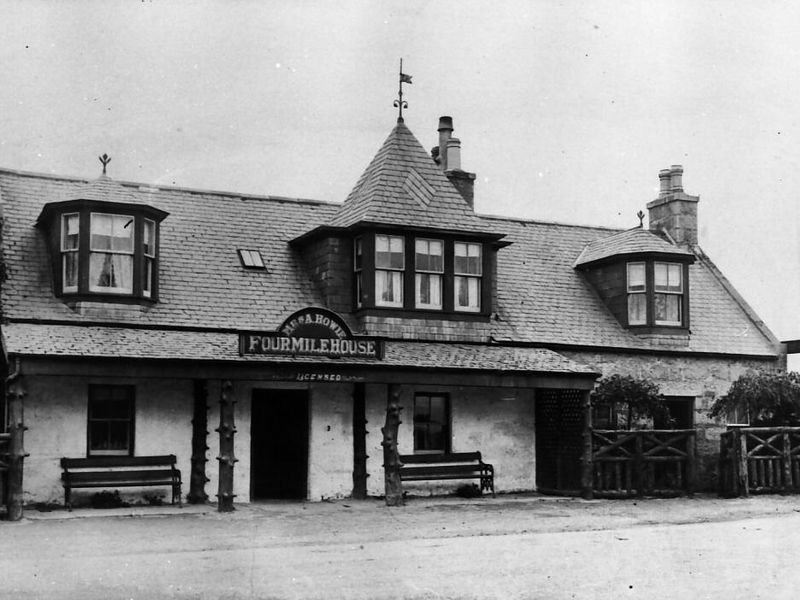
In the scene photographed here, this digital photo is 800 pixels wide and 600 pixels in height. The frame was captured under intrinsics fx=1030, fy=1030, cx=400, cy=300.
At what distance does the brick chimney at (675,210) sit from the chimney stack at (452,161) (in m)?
5.80

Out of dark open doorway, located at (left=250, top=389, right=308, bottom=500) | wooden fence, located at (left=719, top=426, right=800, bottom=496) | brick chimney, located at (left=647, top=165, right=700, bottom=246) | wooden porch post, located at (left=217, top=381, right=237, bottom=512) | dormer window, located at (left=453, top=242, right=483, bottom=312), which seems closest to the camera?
wooden porch post, located at (left=217, top=381, right=237, bottom=512)

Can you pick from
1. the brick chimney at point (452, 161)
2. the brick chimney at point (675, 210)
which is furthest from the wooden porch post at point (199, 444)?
the brick chimney at point (675, 210)

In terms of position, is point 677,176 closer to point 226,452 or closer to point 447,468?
point 447,468

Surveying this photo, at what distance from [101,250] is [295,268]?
4427mm

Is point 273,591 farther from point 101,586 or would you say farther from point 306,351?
point 306,351

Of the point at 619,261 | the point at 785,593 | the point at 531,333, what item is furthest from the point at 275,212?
the point at 785,593

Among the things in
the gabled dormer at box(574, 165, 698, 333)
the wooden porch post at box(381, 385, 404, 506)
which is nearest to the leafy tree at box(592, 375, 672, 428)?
the gabled dormer at box(574, 165, 698, 333)

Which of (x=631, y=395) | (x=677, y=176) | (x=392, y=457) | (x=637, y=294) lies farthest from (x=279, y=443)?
(x=677, y=176)

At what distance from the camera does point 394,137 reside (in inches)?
925

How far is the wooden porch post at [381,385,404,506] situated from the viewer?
61.2 ft

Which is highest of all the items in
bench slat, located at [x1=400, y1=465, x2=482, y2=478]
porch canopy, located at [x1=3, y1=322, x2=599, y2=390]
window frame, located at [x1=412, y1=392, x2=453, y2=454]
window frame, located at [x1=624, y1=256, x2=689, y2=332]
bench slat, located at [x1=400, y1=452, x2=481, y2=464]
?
window frame, located at [x1=624, y1=256, x2=689, y2=332]

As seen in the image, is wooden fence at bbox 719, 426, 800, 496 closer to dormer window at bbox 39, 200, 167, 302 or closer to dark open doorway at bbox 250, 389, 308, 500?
dark open doorway at bbox 250, 389, 308, 500

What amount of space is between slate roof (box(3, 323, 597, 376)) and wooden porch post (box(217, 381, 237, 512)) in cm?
73

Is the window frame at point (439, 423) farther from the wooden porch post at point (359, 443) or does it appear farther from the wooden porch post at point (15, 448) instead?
the wooden porch post at point (15, 448)
